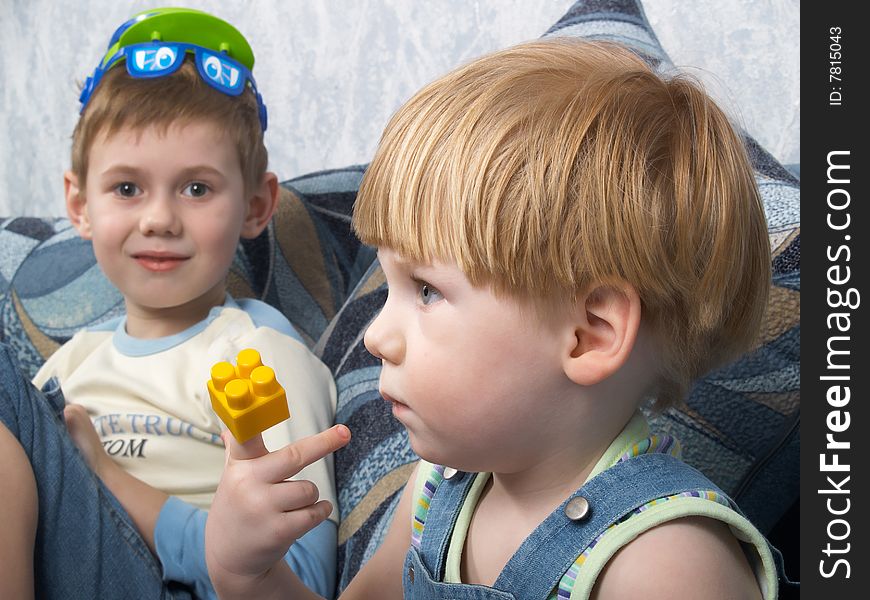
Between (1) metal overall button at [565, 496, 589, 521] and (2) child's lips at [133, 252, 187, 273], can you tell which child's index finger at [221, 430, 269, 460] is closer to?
(1) metal overall button at [565, 496, 589, 521]

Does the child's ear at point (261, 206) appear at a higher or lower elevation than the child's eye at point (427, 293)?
lower

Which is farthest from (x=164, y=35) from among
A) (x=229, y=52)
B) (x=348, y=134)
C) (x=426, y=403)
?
(x=426, y=403)

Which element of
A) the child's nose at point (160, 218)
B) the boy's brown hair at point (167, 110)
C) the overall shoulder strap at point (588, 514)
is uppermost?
the boy's brown hair at point (167, 110)

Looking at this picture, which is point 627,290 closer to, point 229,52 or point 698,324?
point 698,324

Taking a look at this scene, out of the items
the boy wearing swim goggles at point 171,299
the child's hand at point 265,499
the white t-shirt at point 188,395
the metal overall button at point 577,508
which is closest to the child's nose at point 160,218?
the boy wearing swim goggles at point 171,299

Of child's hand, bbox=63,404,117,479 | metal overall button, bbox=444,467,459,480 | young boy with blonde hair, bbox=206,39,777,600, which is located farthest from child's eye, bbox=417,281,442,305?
child's hand, bbox=63,404,117,479

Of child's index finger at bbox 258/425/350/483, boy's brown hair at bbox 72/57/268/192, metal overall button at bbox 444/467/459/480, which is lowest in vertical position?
metal overall button at bbox 444/467/459/480

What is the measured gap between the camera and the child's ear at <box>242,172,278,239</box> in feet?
4.90

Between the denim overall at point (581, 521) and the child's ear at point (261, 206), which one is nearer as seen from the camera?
the denim overall at point (581, 521)

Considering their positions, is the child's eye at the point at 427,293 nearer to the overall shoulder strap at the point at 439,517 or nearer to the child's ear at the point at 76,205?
the overall shoulder strap at the point at 439,517

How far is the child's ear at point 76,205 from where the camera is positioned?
4.88 ft

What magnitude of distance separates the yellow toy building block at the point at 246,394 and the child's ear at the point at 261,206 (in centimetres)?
76

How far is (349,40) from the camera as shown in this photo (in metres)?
2.10

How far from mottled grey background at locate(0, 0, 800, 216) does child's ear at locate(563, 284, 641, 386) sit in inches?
33.8
